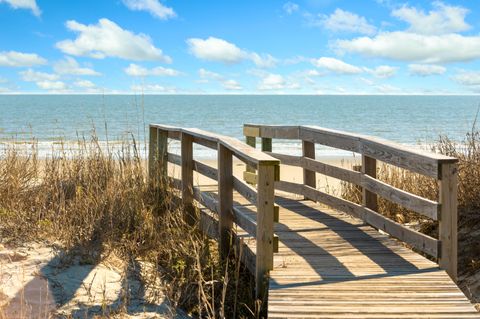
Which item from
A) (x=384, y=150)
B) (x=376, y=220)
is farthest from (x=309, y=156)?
(x=384, y=150)

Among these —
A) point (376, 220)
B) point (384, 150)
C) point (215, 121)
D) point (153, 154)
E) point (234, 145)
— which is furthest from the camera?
point (215, 121)

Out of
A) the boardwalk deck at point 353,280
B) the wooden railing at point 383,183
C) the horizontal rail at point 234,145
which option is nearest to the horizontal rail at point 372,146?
the wooden railing at point 383,183

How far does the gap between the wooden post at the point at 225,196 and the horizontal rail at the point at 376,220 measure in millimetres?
1529

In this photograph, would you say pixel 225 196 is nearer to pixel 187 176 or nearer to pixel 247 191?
pixel 247 191

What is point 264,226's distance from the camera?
4871mm

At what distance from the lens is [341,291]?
180 inches

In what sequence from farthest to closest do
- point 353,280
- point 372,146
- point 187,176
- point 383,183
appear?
point 187,176
point 372,146
point 383,183
point 353,280

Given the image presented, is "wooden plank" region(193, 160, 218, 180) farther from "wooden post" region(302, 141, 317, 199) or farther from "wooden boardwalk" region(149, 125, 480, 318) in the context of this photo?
"wooden post" region(302, 141, 317, 199)

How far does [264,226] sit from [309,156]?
3.40 metres

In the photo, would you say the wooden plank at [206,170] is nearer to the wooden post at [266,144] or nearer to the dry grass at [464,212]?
the wooden post at [266,144]

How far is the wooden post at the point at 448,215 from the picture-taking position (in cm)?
488

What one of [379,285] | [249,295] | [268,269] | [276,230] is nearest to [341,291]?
[379,285]

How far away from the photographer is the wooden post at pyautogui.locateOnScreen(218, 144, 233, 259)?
5.98 meters

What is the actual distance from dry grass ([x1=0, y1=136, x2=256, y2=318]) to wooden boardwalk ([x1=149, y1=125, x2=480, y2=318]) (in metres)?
0.30
